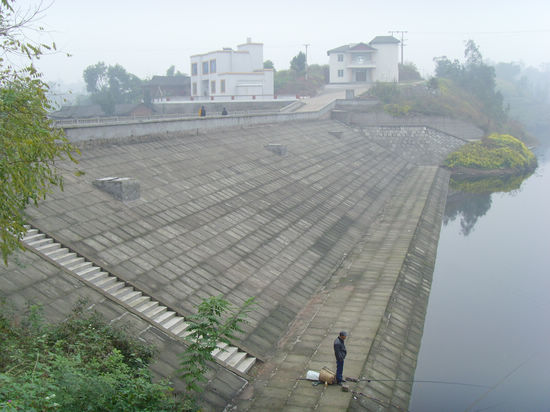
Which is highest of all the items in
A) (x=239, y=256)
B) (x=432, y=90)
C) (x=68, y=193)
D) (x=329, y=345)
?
(x=432, y=90)

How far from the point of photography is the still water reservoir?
16.5 meters

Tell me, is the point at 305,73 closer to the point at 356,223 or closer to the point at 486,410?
the point at 356,223

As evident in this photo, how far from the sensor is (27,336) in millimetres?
9992

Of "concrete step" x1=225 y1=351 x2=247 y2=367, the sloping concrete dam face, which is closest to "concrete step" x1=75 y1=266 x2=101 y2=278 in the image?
the sloping concrete dam face

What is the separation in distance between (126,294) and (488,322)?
49.3 feet

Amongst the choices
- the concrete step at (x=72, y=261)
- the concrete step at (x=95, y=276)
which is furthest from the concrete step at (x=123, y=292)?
the concrete step at (x=72, y=261)

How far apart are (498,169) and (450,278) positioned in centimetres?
3225

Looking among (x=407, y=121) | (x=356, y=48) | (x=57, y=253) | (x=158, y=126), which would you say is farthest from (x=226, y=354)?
(x=356, y=48)

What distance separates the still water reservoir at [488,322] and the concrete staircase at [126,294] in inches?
209

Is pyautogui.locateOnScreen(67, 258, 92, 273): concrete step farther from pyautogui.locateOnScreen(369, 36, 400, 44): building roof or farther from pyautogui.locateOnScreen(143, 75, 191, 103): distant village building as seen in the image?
pyautogui.locateOnScreen(369, 36, 400, 44): building roof

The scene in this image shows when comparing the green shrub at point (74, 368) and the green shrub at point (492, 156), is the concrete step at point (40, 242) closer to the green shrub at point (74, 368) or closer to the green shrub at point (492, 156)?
the green shrub at point (74, 368)

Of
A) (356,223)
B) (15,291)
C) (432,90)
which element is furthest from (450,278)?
(432,90)

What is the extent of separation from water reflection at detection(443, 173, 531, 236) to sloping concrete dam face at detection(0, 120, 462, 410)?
7.18 meters

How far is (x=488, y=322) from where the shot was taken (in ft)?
71.1
